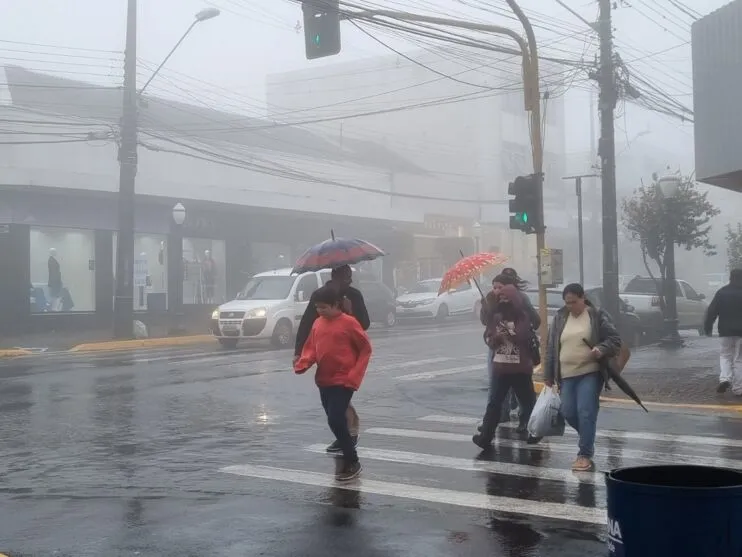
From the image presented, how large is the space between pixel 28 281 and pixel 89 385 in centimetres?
1481

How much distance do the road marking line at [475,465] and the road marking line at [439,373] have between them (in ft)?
22.0

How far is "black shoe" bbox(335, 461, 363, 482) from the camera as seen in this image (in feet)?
25.5

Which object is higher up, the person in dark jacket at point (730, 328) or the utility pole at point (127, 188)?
the utility pole at point (127, 188)

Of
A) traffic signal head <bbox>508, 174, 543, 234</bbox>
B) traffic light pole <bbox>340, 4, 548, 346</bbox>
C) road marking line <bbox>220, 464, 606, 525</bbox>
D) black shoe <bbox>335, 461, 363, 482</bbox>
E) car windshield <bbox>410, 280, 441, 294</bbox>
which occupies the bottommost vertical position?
road marking line <bbox>220, 464, 606, 525</bbox>

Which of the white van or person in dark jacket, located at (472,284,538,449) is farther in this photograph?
the white van

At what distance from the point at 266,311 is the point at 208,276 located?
12558 millimetres

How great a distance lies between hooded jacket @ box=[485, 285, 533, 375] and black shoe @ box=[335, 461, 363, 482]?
6.28ft

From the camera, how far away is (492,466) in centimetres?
832

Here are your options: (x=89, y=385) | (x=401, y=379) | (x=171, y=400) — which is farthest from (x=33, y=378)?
(x=401, y=379)

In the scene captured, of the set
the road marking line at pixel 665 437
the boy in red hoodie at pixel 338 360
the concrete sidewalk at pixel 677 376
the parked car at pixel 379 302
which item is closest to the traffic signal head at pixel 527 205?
the concrete sidewalk at pixel 677 376

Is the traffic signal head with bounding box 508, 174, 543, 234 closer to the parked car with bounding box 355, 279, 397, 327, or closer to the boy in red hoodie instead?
the boy in red hoodie

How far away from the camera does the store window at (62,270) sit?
94.1 ft

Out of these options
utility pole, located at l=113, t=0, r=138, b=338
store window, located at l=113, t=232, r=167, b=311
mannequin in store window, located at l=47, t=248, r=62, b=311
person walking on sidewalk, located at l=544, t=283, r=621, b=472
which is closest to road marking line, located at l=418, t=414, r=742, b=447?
person walking on sidewalk, located at l=544, t=283, r=621, b=472

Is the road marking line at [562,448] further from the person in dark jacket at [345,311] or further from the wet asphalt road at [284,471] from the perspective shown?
the person in dark jacket at [345,311]
